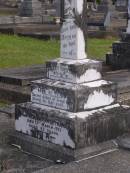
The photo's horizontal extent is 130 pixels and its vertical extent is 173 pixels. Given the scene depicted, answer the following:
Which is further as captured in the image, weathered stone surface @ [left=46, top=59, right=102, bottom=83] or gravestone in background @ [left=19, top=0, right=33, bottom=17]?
gravestone in background @ [left=19, top=0, right=33, bottom=17]

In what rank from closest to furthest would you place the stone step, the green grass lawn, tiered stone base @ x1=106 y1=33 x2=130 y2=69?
the stone step → tiered stone base @ x1=106 y1=33 x2=130 y2=69 → the green grass lawn

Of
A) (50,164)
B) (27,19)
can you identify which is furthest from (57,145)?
(27,19)

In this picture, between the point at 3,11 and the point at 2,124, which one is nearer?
the point at 2,124

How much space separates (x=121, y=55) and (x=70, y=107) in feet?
17.1

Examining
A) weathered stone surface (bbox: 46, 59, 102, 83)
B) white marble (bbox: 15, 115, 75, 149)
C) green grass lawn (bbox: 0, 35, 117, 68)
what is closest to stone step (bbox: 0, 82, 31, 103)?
white marble (bbox: 15, 115, 75, 149)

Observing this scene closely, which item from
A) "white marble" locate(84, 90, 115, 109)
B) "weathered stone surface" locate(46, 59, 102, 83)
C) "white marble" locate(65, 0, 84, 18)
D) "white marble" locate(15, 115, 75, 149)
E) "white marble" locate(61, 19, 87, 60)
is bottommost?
"white marble" locate(15, 115, 75, 149)

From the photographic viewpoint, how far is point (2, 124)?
20.5ft

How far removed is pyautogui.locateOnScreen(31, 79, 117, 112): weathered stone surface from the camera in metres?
5.12

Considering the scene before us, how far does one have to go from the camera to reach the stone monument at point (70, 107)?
5070mm

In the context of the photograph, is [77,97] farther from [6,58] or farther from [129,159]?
[6,58]

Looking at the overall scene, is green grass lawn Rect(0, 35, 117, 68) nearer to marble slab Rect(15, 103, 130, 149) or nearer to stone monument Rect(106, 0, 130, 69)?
stone monument Rect(106, 0, 130, 69)

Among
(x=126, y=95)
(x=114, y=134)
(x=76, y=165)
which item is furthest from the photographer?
(x=126, y=95)

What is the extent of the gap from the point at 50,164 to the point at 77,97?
0.69m

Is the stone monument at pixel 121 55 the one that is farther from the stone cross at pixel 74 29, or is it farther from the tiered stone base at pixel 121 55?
the stone cross at pixel 74 29
